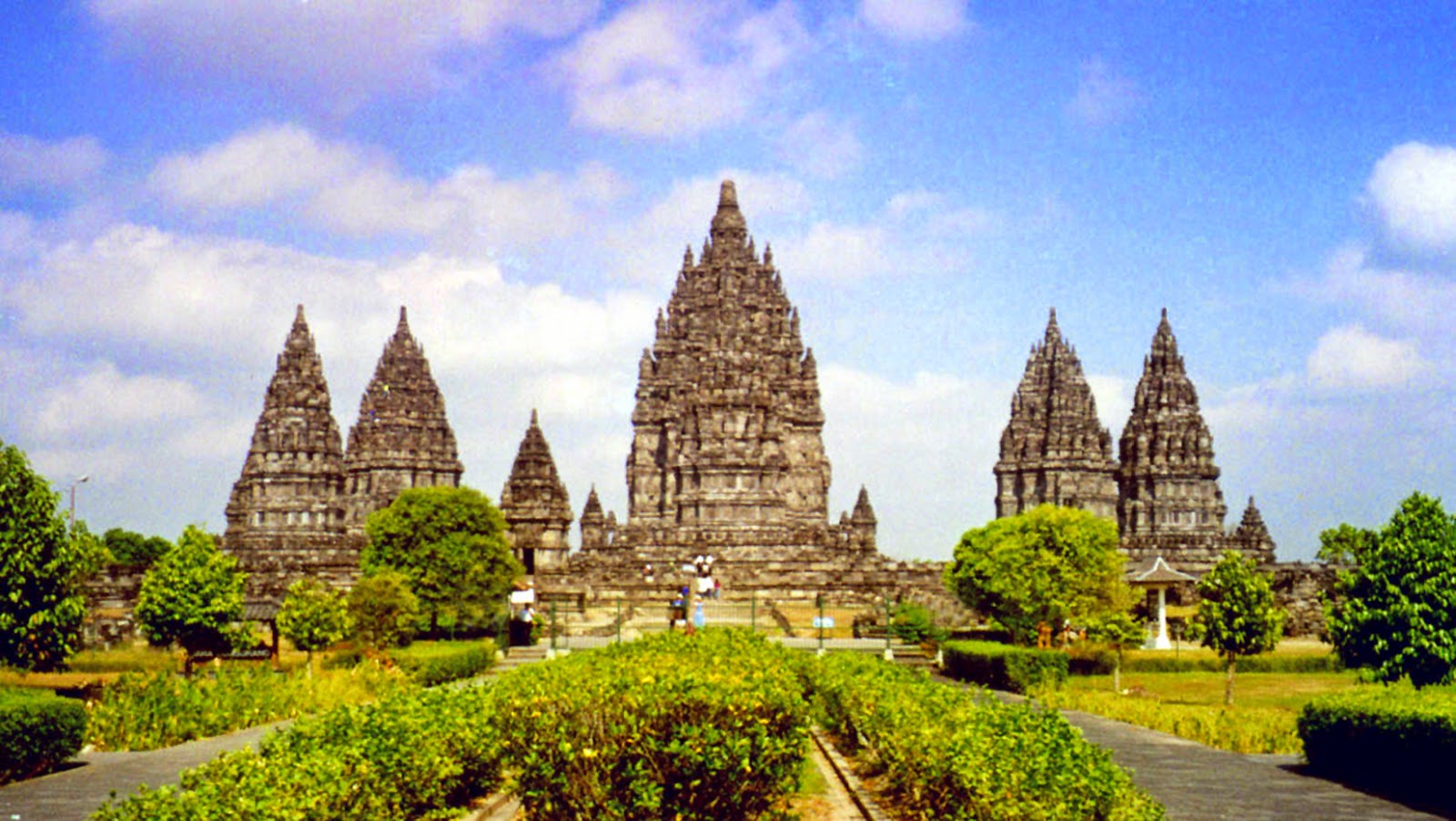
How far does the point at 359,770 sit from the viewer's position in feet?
40.7

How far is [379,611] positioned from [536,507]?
5775cm

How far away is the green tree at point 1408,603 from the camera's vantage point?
24922mm

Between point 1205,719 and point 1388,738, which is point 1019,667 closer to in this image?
point 1205,719

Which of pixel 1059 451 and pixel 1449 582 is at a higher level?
pixel 1059 451

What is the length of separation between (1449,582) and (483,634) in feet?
133

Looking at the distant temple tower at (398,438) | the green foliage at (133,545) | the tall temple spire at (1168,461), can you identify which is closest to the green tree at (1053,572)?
the tall temple spire at (1168,461)

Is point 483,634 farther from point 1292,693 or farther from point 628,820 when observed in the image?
point 628,820

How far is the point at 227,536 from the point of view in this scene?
11662 cm

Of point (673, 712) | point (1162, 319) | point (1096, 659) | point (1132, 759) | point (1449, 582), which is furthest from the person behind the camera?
point (1162, 319)

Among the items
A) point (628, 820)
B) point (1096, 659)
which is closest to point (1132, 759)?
point (628, 820)

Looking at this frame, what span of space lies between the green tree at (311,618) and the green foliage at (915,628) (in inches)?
811

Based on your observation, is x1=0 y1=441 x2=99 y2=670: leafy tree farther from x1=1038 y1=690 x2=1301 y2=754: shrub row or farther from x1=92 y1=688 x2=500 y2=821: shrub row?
x1=1038 y1=690 x2=1301 y2=754: shrub row

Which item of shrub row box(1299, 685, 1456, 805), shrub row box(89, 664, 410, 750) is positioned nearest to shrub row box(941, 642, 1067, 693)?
shrub row box(1299, 685, 1456, 805)

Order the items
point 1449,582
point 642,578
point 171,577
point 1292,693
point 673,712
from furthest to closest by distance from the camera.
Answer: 1. point 642,578
2. point 1292,693
3. point 171,577
4. point 1449,582
5. point 673,712
